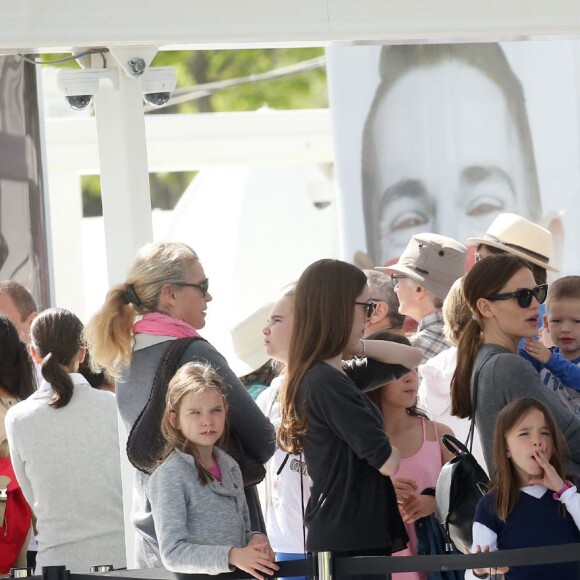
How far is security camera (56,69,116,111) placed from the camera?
5.02 meters

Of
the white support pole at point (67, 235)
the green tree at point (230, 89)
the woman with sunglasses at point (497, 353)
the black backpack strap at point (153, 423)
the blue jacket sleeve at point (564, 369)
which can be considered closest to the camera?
the black backpack strap at point (153, 423)

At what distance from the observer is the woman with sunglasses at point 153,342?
14.3 feet

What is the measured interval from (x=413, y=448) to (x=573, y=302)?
33.2 inches

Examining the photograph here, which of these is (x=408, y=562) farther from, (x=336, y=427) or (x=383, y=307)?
(x=383, y=307)

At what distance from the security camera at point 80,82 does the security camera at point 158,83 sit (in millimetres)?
125

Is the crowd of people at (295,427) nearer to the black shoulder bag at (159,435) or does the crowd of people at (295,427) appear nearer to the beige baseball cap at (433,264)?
the black shoulder bag at (159,435)

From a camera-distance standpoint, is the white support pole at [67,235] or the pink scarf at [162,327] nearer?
the pink scarf at [162,327]

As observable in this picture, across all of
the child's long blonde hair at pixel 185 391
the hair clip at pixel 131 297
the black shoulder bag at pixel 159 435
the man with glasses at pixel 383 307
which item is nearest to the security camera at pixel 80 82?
the hair clip at pixel 131 297

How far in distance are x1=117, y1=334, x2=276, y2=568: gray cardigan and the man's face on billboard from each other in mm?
4394

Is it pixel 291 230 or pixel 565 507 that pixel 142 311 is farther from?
pixel 291 230

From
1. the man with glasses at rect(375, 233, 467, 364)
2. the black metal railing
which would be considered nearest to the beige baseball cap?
the man with glasses at rect(375, 233, 467, 364)

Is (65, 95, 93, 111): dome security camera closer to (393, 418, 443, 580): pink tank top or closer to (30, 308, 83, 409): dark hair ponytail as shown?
(30, 308, 83, 409): dark hair ponytail

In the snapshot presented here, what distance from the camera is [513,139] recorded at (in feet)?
28.9

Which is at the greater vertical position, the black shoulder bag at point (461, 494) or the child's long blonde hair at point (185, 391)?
the child's long blonde hair at point (185, 391)
